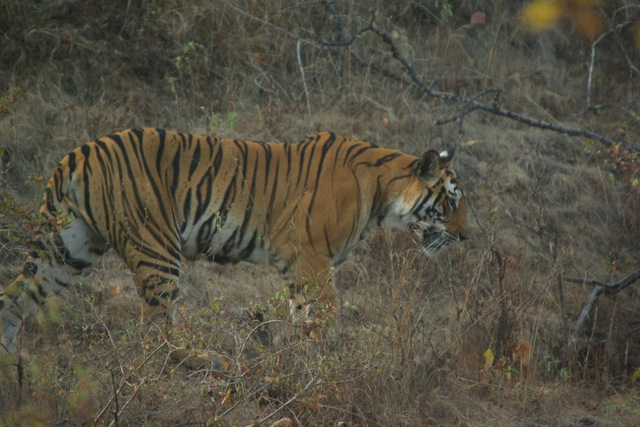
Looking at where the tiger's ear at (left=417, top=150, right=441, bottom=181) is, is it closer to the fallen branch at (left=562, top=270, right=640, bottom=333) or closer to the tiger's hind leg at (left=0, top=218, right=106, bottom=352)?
the fallen branch at (left=562, top=270, right=640, bottom=333)

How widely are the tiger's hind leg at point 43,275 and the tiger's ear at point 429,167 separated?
7.50 ft

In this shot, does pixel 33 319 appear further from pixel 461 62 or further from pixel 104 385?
pixel 461 62

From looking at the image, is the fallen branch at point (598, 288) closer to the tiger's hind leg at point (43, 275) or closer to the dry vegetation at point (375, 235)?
the dry vegetation at point (375, 235)

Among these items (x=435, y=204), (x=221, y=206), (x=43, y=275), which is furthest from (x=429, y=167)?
(x=43, y=275)

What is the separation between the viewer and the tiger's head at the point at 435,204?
18.7 ft

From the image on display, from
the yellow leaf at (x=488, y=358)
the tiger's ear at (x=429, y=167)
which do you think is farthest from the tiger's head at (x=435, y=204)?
the yellow leaf at (x=488, y=358)

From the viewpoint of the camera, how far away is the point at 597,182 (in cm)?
831

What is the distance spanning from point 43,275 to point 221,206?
1.22 metres

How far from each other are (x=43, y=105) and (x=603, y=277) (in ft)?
18.3

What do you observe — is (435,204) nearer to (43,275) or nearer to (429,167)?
(429,167)

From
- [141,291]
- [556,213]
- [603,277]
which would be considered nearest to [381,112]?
[556,213]

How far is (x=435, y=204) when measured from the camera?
5.79 meters

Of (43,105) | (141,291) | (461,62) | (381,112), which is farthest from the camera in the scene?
(461,62)

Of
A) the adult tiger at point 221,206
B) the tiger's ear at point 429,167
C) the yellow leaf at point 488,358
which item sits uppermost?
the tiger's ear at point 429,167
